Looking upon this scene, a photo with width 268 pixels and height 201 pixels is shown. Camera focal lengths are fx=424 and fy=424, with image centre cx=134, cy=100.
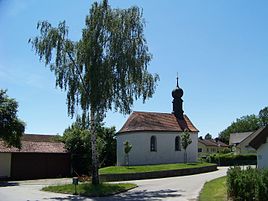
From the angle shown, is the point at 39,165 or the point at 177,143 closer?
the point at 39,165

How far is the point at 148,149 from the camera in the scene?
53000 mm

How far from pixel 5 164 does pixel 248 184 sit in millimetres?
34239

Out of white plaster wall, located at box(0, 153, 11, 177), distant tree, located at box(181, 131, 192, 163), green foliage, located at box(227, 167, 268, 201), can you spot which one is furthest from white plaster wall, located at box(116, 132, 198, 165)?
green foliage, located at box(227, 167, 268, 201)

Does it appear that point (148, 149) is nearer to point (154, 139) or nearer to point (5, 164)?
point (154, 139)

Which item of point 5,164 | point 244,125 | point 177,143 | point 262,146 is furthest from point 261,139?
point 244,125

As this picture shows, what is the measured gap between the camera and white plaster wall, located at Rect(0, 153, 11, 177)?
45.5 meters

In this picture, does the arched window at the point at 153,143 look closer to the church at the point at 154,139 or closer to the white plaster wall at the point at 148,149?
the church at the point at 154,139

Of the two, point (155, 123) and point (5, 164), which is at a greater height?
point (155, 123)

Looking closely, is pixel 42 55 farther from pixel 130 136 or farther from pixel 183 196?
pixel 130 136

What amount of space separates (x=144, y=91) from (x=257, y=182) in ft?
49.4

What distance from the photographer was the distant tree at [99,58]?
2856 centimetres

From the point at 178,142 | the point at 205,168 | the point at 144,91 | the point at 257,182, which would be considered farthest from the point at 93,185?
the point at 178,142

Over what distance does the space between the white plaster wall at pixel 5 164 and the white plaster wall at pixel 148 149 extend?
1409 centimetres

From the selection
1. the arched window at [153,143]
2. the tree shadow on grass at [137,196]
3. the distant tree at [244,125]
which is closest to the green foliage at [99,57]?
the tree shadow on grass at [137,196]
